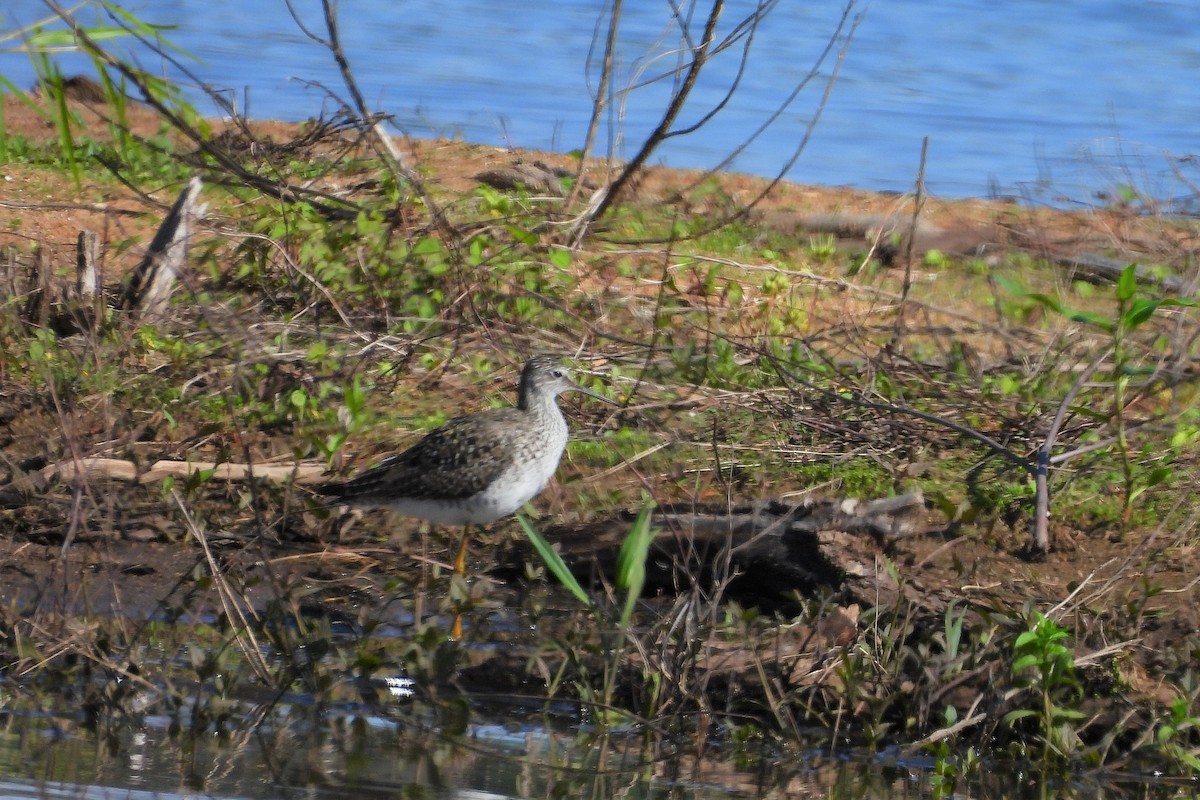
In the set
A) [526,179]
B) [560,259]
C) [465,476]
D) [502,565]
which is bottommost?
[502,565]

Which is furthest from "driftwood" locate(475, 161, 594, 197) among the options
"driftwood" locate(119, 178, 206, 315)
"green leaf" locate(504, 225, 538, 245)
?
"driftwood" locate(119, 178, 206, 315)

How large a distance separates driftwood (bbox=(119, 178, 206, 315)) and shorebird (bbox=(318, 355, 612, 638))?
2.32 meters

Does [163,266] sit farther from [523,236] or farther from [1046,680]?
[1046,680]

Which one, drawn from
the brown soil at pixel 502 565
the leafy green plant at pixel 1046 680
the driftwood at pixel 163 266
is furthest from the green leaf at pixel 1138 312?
the driftwood at pixel 163 266

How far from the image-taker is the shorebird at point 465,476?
22.2 feet

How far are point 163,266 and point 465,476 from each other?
297cm

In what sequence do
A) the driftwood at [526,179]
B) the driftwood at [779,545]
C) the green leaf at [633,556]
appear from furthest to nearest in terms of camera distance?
the driftwood at [526,179]
the driftwood at [779,545]
the green leaf at [633,556]

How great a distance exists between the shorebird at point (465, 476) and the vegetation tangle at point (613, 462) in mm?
247

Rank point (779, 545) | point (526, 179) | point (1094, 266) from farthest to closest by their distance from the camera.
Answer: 1. point (526, 179)
2. point (1094, 266)
3. point (779, 545)

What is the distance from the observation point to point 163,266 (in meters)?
8.84

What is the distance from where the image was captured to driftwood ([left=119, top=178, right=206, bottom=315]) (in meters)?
8.73

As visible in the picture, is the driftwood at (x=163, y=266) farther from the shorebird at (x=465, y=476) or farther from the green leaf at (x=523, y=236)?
the shorebird at (x=465, y=476)

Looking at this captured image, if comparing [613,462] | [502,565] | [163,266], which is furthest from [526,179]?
[502,565]

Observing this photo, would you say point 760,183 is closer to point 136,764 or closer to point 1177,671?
point 1177,671
